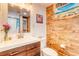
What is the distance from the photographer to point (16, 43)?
1.25 metres

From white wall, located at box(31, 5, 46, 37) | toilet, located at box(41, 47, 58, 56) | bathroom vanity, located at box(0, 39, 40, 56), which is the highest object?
white wall, located at box(31, 5, 46, 37)

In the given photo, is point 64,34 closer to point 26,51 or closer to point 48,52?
point 48,52

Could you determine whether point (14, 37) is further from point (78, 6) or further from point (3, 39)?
point (78, 6)

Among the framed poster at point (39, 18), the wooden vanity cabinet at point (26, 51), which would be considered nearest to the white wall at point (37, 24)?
the framed poster at point (39, 18)

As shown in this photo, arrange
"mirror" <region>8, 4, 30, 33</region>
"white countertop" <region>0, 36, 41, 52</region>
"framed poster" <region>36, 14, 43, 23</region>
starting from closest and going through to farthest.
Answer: "white countertop" <region>0, 36, 41, 52</region> < "mirror" <region>8, 4, 30, 33</region> < "framed poster" <region>36, 14, 43, 23</region>

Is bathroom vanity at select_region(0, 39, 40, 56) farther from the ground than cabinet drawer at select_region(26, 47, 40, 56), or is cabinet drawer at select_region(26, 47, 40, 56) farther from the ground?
bathroom vanity at select_region(0, 39, 40, 56)

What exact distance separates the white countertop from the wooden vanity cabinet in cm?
4

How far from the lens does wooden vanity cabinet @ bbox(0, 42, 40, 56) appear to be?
121 cm

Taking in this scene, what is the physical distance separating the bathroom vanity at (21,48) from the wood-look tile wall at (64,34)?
194mm

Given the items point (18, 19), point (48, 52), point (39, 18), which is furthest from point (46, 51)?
point (18, 19)

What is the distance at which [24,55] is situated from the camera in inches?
52.2

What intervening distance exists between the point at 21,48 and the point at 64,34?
0.60 metres

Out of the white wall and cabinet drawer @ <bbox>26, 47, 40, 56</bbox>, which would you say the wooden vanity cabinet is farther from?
the white wall

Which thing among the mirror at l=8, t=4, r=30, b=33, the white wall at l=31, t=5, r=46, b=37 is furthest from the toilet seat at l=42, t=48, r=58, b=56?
the mirror at l=8, t=4, r=30, b=33
